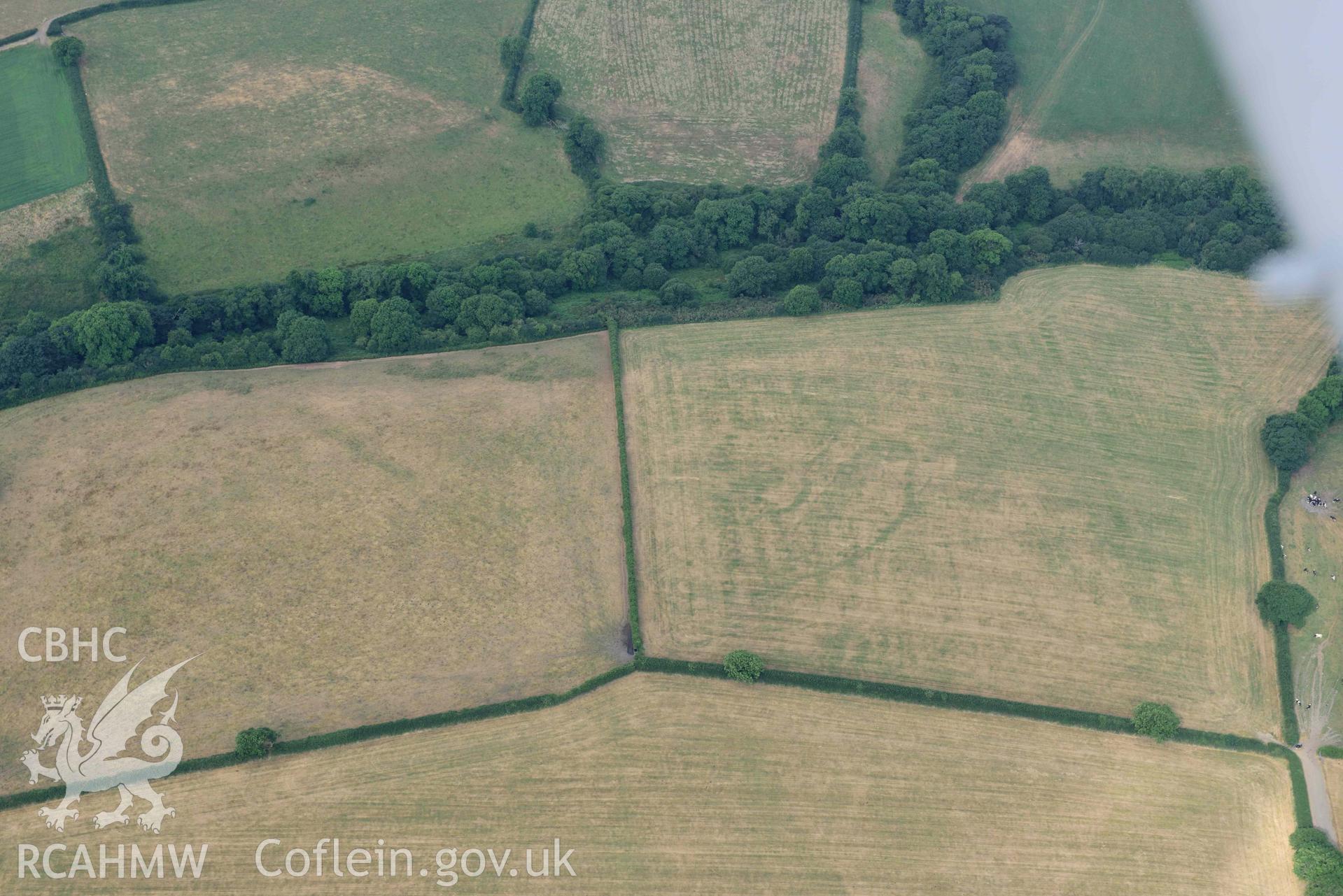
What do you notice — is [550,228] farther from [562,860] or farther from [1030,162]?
[562,860]

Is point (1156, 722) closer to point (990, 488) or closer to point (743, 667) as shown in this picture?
point (990, 488)

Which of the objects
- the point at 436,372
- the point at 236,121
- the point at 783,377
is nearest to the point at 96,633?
the point at 436,372

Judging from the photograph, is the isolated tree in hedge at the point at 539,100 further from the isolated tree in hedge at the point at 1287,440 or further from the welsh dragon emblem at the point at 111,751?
the isolated tree in hedge at the point at 1287,440

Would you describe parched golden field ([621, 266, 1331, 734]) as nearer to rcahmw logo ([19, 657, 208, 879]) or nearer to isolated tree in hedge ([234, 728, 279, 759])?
isolated tree in hedge ([234, 728, 279, 759])

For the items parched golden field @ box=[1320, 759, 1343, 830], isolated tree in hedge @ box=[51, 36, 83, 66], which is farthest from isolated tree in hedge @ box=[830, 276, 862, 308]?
isolated tree in hedge @ box=[51, 36, 83, 66]

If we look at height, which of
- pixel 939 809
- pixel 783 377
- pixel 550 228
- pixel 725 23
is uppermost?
pixel 725 23
